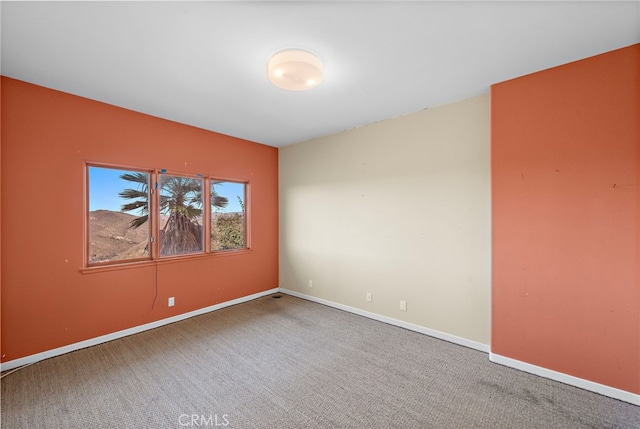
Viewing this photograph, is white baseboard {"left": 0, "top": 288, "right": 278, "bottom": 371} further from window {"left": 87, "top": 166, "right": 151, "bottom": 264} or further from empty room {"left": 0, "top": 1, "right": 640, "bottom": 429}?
window {"left": 87, "top": 166, "right": 151, "bottom": 264}

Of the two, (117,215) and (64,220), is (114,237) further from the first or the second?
(64,220)

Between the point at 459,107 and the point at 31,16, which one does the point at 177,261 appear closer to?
the point at 31,16

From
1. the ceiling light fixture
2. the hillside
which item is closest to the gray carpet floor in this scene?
the hillside

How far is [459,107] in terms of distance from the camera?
2.81 metres

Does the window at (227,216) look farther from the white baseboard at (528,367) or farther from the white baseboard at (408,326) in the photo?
the white baseboard at (528,367)

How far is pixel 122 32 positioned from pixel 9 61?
1156mm

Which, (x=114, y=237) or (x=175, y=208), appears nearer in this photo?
(x=114, y=237)

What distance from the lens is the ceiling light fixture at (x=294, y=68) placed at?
6.37 ft

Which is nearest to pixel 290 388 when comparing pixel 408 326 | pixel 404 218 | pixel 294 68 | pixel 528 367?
pixel 408 326

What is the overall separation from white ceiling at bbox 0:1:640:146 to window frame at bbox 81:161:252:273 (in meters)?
0.82

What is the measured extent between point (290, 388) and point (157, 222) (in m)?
2.48

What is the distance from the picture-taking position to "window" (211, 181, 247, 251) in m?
3.92

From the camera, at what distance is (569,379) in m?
Answer: 2.11

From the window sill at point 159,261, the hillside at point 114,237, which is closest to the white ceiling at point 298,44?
the hillside at point 114,237
